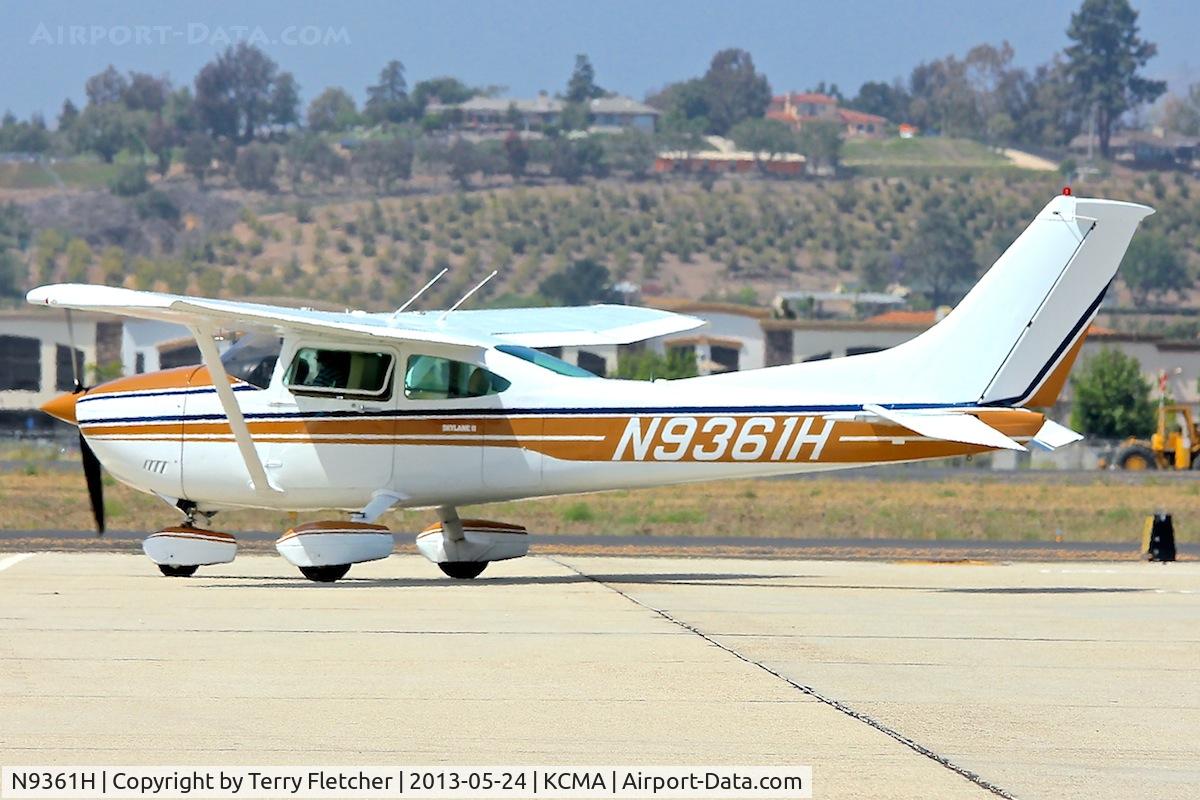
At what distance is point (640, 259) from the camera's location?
162 meters

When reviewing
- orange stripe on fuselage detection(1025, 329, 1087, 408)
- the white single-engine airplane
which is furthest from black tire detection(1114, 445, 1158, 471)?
orange stripe on fuselage detection(1025, 329, 1087, 408)

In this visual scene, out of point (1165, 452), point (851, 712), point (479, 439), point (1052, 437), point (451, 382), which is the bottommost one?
point (1165, 452)

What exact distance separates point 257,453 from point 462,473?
1.82 meters

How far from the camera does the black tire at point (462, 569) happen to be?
687 inches

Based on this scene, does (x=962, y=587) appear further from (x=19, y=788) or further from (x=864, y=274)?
(x=864, y=274)

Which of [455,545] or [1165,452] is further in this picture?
[1165,452]

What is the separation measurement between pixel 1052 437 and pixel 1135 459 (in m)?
42.5

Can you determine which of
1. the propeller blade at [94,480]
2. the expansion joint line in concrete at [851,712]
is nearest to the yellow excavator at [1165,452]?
the propeller blade at [94,480]

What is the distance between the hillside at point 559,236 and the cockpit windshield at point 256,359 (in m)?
119

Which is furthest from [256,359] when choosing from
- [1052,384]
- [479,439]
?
[1052,384]

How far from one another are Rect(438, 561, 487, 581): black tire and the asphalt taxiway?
1.44 ft

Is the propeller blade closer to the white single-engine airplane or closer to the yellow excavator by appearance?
the white single-engine airplane

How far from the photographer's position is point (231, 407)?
16.4 metres

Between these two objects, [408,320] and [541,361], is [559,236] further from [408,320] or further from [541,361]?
[541,361]
